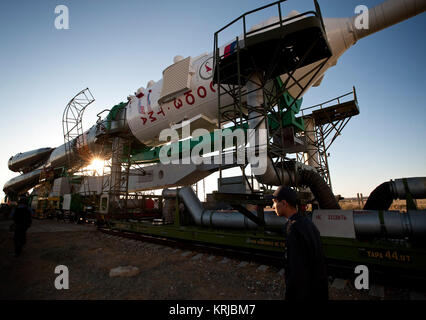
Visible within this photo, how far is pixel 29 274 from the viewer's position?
181 inches

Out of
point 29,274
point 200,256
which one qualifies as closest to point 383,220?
point 200,256

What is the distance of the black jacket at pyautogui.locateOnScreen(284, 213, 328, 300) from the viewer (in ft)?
5.01

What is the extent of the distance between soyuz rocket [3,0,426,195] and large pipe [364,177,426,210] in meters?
3.75

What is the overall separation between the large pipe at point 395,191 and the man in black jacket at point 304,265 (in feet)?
14.6

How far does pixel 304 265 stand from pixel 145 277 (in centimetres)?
392

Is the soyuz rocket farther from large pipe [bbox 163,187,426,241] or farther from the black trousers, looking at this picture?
the black trousers

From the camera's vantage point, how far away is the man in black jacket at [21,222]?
20.3ft

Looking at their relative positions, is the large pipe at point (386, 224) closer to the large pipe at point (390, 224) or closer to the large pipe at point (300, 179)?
the large pipe at point (390, 224)

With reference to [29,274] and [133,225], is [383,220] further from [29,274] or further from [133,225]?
[133,225]

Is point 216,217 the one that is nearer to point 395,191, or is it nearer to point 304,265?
point 395,191

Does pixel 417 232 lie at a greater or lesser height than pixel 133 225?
greater

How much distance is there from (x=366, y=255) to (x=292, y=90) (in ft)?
19.1

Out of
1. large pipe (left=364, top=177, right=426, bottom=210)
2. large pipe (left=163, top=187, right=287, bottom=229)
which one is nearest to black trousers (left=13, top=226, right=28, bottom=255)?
large pipe (left=163, top=187, right=287, bottom=229)

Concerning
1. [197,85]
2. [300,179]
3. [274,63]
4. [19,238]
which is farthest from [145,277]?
[197,85]
